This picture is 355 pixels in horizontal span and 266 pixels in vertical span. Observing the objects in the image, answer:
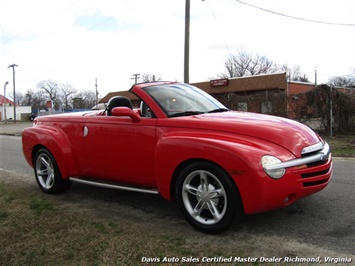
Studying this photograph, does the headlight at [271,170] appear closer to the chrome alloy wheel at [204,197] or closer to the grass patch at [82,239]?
the chrome alloy wheel at [204,197]

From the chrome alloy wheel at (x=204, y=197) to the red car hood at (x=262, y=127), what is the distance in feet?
1.85

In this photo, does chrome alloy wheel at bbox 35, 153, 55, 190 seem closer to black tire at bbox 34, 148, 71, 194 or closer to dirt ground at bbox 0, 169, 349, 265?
black tire at bbox 34, 148, 71, 194

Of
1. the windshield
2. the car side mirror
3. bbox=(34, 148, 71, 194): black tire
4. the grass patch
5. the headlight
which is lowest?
the grass patch

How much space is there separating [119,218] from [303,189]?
7.18 feet

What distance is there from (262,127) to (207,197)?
95cm

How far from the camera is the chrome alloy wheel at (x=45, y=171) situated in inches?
219

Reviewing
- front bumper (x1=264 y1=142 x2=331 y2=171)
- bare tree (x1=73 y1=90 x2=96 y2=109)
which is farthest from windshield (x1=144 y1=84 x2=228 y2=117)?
bare tree (x1=73 y1=90 x2=96 y2=109)

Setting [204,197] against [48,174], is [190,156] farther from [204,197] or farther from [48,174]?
[48,174]

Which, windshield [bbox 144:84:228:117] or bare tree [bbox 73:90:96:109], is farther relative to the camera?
bare tree [bbox 73:90:96:109]

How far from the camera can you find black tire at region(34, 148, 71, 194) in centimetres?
544

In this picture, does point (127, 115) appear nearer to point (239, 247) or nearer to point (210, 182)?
point (210, 182)

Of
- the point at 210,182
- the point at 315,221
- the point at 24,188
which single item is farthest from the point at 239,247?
the point at 24,188

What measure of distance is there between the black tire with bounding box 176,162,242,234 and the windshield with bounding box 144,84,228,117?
0.90 m

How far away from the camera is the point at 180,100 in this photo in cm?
462
